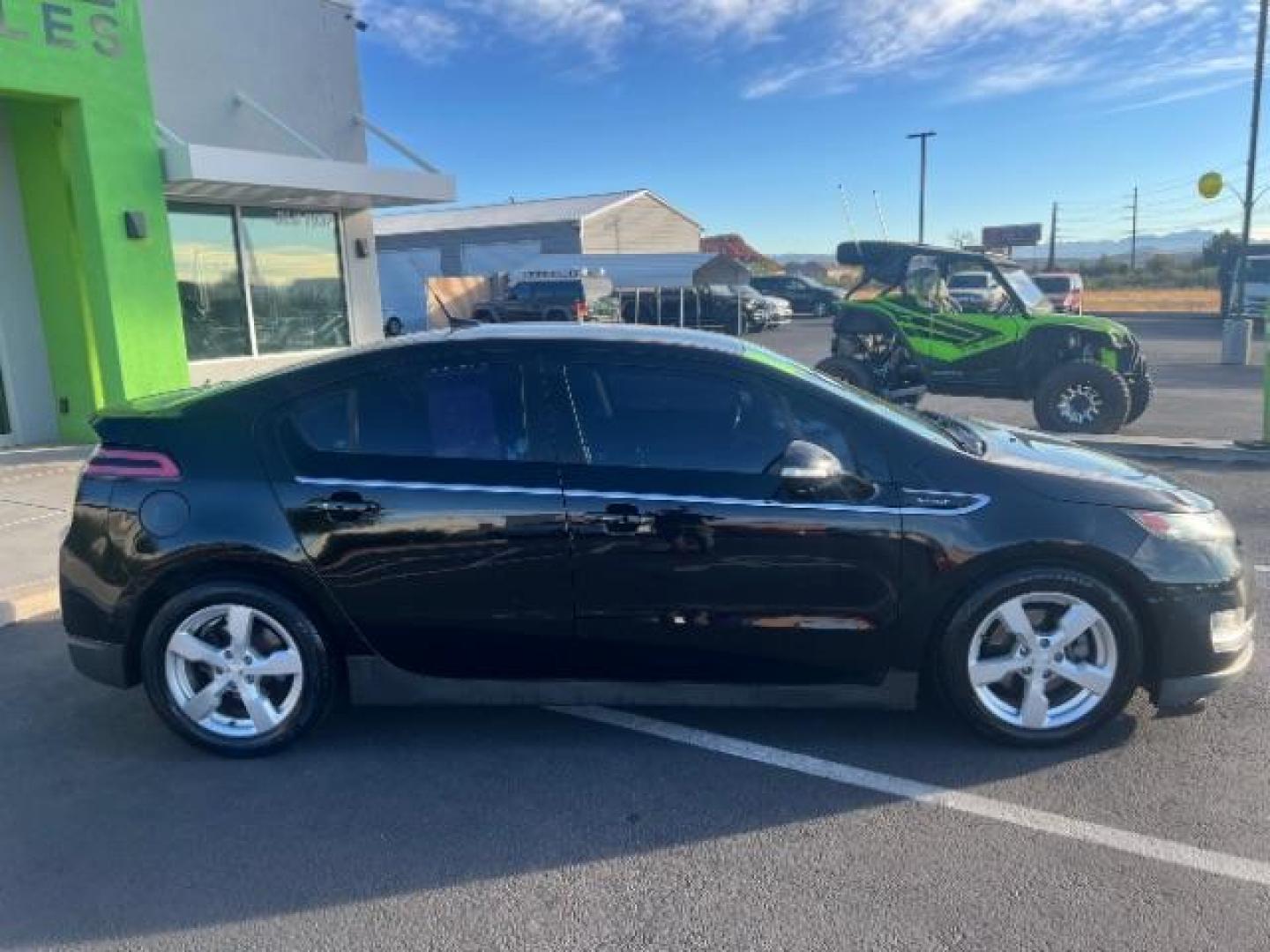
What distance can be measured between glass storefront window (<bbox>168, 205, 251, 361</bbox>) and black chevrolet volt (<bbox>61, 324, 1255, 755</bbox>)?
7.19 metres

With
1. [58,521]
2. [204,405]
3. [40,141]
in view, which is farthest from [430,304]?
[204,405]

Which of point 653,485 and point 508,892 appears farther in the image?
point 653,485

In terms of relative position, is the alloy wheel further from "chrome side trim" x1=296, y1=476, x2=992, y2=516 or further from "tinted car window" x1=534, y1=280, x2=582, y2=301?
"tinted car window" x1=534, y1=280, x2=582, y2=301

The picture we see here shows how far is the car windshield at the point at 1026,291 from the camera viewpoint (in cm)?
1105

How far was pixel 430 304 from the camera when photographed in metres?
32.2

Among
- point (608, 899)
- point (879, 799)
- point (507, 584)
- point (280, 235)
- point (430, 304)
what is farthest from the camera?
point (430, 304)

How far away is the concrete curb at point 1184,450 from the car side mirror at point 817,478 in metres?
6.12

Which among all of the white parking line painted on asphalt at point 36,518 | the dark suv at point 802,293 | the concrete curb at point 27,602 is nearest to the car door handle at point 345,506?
the concrete curb at point 27,602

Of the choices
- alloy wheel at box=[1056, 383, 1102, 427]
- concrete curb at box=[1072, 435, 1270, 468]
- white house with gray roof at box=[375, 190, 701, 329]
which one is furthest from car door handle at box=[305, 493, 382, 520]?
white house with gray roof at box=[375, 190, 701, 329]

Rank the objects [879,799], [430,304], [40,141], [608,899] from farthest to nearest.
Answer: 1. [430,304]
2. [40,141]
3. [879,799]
4. [608,899]

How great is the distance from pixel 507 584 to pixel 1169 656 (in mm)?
2418

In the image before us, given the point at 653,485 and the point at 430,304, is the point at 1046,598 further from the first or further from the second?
the point at 430,304

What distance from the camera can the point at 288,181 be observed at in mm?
10008

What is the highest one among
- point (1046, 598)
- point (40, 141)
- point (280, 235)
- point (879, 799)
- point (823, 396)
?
point (40, 141)
